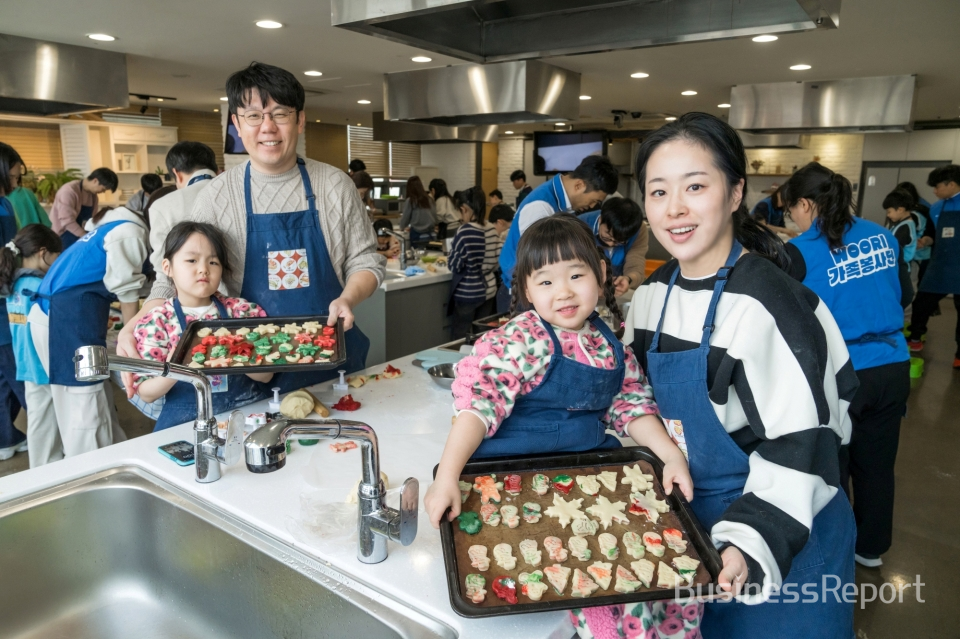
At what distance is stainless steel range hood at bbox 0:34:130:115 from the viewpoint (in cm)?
429

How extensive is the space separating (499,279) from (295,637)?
476cm

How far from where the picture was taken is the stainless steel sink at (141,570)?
119 centimetres

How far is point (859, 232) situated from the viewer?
2.42 metres

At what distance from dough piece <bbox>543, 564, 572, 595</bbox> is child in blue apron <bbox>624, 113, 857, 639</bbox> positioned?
0.79ft

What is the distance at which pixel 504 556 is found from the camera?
1.04m

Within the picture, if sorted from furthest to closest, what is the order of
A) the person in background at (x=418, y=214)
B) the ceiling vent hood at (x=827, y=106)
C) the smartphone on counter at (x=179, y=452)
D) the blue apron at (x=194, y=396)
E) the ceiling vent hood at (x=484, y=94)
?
the person in background at (x=418, y=214), the ceiling vent hood at (x=827, y=106), the ceiling vent hood at (x=484, y=94), the blue apron at (x=194, y=396), the smartphone on counter at (x=179, y=452)

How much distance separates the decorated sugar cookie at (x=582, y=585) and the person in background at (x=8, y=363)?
3589mm

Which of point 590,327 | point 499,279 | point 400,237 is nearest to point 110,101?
point 400,237

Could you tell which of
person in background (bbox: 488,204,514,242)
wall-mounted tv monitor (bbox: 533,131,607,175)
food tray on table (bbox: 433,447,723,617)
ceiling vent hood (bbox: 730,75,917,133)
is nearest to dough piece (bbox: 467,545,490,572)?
food tray on table (bbox: 433,447,723,617)

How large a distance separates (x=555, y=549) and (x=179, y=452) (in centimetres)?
93

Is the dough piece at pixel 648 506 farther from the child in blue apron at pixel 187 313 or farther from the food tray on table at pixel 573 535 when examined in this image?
the child in blue apron at pixel 187 313

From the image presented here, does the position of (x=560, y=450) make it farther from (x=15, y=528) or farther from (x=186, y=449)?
Answer: (x=15, y=528)

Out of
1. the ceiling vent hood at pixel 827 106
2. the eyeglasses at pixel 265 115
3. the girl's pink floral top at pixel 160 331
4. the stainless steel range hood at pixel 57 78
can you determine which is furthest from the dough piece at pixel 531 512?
the ceiling vent hood at pixel 827 106

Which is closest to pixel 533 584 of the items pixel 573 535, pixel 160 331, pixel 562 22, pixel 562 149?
pixel 573 535
